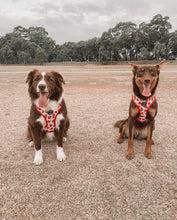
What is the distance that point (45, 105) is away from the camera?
2.82 m

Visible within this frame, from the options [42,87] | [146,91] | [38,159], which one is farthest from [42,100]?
[146,91]

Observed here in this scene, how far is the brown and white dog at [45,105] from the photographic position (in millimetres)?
2797

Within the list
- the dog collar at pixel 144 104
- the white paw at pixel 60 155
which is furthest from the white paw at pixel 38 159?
the dog collar at pixel 144 104

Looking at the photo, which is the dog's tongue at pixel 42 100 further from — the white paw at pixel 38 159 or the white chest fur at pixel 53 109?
the white paw at pixel 38 159

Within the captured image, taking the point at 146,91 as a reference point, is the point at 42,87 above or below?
above

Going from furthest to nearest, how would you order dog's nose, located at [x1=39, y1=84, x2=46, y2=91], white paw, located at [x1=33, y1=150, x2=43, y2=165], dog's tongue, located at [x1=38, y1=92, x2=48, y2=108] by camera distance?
1. white paw, located at [x1=33, y1=150, x2=43, y2=165]
2. dog's tongue, located at [x1=38, y1=92, x2=48, y2=108]
3. dog's nose, located at [x1=39, y1=84, x2=46, y2=91]

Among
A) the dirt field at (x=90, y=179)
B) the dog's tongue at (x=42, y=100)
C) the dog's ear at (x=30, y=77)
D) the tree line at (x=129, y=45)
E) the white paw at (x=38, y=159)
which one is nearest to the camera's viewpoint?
the dirt field at (x=90, y=179)

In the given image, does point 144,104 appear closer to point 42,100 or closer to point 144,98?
point 144,98

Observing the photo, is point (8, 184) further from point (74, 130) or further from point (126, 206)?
point (74, 130)

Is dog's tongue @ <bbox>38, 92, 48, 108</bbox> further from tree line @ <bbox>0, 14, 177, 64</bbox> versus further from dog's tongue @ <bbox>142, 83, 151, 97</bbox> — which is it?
tree line @ <bbox>0, 14, 177, 64</bbox>

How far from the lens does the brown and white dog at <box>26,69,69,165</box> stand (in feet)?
9.18

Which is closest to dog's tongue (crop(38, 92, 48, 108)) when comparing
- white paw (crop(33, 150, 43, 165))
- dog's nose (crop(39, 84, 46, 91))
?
dog's nose (crop(39, 84, 46, 91))

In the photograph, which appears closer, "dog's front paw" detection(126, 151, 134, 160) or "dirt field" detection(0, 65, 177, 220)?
"dirt field" detection(0, 65, 177, 220)

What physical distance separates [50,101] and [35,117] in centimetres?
41
